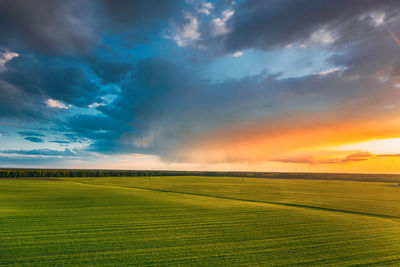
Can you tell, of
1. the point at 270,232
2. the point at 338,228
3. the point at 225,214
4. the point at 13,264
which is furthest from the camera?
the point at 225,214

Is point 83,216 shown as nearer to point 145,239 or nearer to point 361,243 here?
point 145,239

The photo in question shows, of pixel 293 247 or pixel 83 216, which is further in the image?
pixel 83 216

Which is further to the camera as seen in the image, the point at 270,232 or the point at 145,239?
the point at 270,232

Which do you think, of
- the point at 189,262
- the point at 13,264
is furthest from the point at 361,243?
the point at 13,264

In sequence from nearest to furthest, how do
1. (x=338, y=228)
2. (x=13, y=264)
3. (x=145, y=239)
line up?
1. (x=13, y=264)
2. (x=145, y=239)
3. (x=338, y=228)

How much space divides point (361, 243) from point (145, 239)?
15.1 m

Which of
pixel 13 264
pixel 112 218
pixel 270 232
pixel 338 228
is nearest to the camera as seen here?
pixel 13 264

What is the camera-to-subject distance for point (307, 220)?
22234mm

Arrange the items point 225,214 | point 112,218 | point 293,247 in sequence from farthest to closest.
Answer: point 225,214 → point 112,218 → point 293,247

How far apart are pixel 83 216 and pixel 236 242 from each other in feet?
52.1

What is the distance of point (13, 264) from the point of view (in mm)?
10805

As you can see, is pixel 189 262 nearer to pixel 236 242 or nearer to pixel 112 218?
pixel 236 242

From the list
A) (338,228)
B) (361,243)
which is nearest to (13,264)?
(361,243)

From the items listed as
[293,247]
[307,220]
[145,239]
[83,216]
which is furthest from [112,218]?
[307,220]
